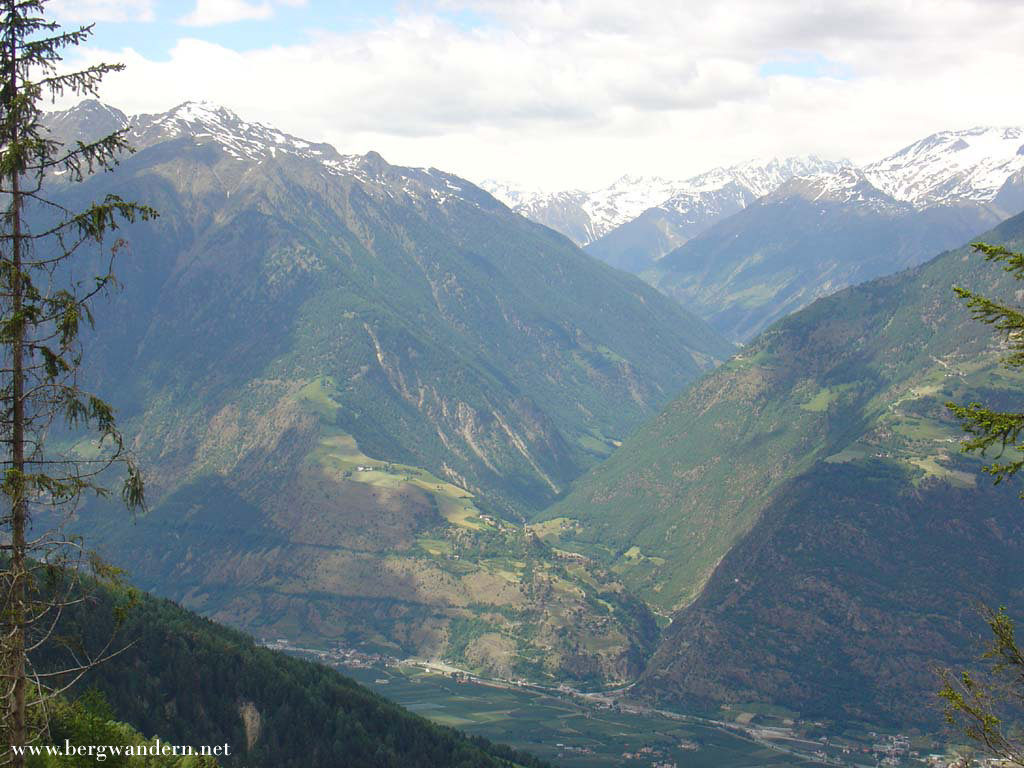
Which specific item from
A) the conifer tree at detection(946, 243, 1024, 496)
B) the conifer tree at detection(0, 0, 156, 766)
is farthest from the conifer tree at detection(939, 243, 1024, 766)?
the conifer tree at detection(0, 0, 156, 766)

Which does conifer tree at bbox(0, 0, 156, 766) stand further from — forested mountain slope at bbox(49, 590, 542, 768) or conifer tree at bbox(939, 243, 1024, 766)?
forested mountain slope at bbox(49, 590, 542, 768)

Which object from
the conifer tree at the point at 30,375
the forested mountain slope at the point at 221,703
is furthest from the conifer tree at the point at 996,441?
the forested mountain slope at the point at 221,703

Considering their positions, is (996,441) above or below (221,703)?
above

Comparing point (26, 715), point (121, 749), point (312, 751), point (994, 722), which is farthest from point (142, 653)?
point (994, 722)

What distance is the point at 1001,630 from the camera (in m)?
39.6

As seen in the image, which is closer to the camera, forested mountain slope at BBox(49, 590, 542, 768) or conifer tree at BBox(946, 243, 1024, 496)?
conifer tree at BBox(946, 243, 1024, 496)

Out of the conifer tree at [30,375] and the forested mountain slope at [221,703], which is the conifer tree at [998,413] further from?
the forested mountain slope at [221,703]

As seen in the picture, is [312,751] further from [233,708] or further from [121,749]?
[121,749]

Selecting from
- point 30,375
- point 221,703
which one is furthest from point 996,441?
point 221,703

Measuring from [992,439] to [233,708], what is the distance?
6604 inches

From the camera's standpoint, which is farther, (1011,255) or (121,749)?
(121,749)

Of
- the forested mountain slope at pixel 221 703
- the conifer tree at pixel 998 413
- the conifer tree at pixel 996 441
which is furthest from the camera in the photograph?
the forested mountain slope at pixel 221 703

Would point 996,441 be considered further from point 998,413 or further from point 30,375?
point 30,375

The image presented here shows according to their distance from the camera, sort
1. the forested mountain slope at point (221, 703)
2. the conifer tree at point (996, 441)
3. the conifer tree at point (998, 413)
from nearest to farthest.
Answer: the conifer tree at point (998, 413), the conifer tree at point (996, 441), the forested mountain slope at point (221, 703)
